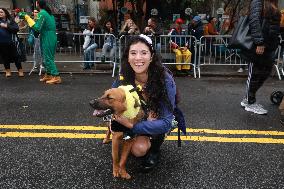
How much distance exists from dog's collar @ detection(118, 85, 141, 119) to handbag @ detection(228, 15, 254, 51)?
2.82m

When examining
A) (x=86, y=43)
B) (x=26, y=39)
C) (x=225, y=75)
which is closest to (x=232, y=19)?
(x=225, y=75)

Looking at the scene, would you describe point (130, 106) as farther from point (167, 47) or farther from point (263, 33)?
point (167, 47)

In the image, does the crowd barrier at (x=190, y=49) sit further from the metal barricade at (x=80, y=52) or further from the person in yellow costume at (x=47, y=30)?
the person in yellow costume at (x=47, y=30)

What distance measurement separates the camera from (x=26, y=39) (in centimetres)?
1020

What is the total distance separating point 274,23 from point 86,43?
5.64 m

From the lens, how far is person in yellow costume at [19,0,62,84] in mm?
7195

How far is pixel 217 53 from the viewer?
420 inches

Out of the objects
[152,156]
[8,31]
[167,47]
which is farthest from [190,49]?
[152,156]

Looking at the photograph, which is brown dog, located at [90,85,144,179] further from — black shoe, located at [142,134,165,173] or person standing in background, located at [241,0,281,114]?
person standing in background, located at [241,0,281,114]

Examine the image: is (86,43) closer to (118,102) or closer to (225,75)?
(225,75)

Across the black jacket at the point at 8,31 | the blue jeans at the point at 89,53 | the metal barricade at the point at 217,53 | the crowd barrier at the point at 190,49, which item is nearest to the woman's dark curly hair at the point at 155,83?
the crowd barrier at the point at 190,49

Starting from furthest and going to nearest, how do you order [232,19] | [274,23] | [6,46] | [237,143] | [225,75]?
1. [232,19]
2. [225,75]
3. [6,46]
4. [274,23]
5. [237,143]

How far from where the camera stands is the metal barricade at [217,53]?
969 centimetres

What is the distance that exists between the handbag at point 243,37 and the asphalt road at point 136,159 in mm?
1008
